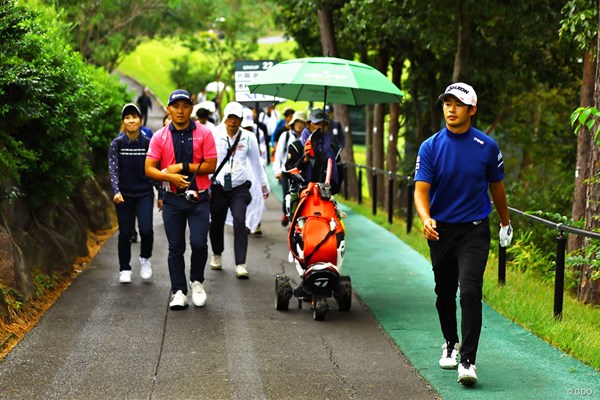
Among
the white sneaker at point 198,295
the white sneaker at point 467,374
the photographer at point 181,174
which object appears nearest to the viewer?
the white sneaker at point 467,374

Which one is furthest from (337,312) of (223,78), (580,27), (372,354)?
(223,78)

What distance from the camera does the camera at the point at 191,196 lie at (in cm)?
918

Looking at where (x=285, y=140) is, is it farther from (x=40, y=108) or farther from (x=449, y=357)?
(x=449, y=357)

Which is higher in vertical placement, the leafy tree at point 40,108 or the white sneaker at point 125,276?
the leafy tree at point 40,108

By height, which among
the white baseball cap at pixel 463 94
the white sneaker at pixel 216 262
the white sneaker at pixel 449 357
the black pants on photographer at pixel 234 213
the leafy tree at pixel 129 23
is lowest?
the white sneaker at pixel 216 262

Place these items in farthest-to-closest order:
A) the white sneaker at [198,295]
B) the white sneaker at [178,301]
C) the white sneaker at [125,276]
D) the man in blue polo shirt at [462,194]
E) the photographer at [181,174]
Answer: the white sneaker at [125,276], the white sneaker at [198,295], the white sneaker at [178,301], the photographer at [181,174], the man in blue polo shirt at [462,194]

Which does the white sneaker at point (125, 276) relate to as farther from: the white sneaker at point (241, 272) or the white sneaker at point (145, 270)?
the white sneaker at point (241, 272)

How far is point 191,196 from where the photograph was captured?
30.1 ft

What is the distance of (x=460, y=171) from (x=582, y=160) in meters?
5.91

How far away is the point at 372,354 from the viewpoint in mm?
7715

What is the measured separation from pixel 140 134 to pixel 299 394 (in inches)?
198

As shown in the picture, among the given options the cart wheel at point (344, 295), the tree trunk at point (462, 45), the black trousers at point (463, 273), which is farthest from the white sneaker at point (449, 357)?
the tree trunk at point (462, 45)

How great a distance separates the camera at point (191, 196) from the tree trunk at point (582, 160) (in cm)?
417

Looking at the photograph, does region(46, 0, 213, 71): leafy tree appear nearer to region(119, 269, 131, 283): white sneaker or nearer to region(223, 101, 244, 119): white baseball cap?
region(223, 101, 244, 119): white baseball cap
